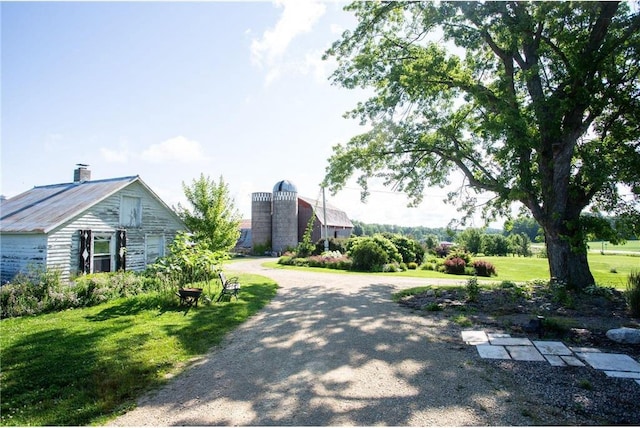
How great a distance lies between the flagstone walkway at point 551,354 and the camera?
5191 mm

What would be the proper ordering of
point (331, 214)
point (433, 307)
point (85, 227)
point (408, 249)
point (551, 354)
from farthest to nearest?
point (331, 214) < point (408, 249) < point (85, 227) < point (433, 307) < point (551, 354)

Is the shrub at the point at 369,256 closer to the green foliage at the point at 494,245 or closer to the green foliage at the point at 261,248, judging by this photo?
the green foliage at the point at 261,248

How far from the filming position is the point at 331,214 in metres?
42.2

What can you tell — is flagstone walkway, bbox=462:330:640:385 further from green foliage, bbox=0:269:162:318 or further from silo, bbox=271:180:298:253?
silo, bbox=271:180:298:253

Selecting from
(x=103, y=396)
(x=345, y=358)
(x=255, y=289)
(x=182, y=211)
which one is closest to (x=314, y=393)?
(x=345, y=358)

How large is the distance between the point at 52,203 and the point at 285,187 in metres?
24.4

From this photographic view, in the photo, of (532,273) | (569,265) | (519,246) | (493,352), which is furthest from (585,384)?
(519,246)

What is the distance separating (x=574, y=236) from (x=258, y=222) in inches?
1236

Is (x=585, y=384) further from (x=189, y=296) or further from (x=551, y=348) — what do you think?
(x=189, y=296)

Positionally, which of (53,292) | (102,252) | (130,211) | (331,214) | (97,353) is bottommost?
(97,353)

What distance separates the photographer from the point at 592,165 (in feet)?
33.7

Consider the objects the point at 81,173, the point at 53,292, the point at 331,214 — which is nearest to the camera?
the point at 53,292

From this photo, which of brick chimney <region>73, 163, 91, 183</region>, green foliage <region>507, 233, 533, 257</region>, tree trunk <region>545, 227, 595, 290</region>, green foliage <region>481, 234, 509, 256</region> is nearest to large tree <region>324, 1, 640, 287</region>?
tree trunk <region>545, 227, 595, 290</region>

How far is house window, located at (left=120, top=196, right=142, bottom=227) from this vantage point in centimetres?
1628
